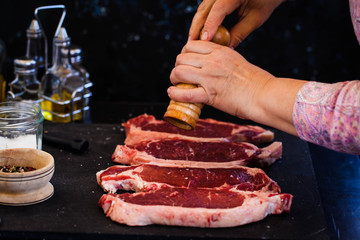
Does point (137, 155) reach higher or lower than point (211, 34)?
lower

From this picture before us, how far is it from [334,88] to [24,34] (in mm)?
2130

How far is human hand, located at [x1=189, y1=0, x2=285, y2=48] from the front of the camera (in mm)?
2066

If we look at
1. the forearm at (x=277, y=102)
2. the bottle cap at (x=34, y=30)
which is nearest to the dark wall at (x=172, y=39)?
the bottle cap at (x=34, y=30)

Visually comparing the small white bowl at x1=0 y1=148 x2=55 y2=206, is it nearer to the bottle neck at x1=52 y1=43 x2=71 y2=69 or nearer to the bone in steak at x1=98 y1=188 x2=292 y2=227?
the bone in steak at x1=98 y1=188 x2=292 y2=227

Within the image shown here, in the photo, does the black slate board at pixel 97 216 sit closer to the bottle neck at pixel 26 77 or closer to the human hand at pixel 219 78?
the human hand at pixel 219 78

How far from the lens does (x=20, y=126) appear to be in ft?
7.39

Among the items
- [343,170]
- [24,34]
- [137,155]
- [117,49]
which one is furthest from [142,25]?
[343,170]

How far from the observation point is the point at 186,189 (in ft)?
6.74

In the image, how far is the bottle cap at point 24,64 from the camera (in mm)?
2832

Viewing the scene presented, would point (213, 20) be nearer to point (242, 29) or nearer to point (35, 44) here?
point (242, 29)

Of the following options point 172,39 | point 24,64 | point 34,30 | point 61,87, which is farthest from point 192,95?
point 172,39

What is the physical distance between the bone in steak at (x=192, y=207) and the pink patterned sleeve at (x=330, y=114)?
328 mm

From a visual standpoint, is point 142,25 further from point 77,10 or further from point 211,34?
point 211,34

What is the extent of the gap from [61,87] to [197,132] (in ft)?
2.52
